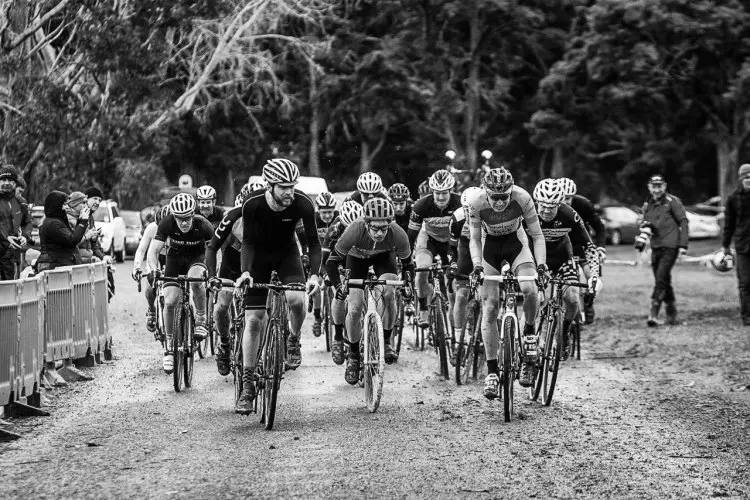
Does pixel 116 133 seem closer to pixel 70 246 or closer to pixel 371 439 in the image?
pixel 70 246

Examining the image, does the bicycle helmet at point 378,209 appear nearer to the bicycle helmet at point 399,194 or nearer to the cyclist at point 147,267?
the cyclist at point 147,267

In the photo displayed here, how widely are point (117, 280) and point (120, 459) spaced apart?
75.0 feet

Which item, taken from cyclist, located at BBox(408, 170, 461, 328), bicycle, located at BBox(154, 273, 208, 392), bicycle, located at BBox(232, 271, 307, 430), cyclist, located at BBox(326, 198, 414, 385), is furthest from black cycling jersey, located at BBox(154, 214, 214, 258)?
bicycle, located at BBox(232, 271, 307, 430)

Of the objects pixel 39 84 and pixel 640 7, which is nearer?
pixel 39 84

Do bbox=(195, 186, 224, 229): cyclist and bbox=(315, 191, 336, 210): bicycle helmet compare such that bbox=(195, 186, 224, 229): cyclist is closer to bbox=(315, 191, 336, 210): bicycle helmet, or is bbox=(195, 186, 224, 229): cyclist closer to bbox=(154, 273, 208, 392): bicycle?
bbox=(315, 191, 336, 210): bicycle helmet

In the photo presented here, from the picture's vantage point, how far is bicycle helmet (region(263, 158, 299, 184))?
11.3 metres

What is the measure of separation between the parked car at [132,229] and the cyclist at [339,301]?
26.7 m

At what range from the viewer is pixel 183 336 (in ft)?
44.8

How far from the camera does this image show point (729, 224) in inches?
791

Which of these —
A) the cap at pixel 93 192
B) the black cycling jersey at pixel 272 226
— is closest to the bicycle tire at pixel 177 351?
the black cycling jersey at pixel 272 226

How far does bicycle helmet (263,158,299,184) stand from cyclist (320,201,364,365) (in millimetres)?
2175

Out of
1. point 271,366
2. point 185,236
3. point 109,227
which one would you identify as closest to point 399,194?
point 185,236

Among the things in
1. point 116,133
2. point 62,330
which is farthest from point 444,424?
point 116,133

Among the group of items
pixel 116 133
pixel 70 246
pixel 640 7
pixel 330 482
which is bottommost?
pixel 330 482
